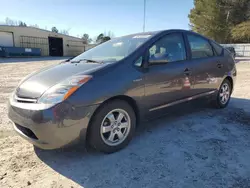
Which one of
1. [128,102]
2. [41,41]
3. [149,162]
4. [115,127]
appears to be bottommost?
[149,162]

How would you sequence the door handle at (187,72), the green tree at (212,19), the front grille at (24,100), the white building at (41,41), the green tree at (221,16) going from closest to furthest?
the front grille at (24,100) → the door handle at (187,72) → the white building at (41,41) → the green tree at (221,16) → the green tree at (212,19)

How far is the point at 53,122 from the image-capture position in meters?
2.22

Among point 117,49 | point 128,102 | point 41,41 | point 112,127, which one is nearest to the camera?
point 112,127

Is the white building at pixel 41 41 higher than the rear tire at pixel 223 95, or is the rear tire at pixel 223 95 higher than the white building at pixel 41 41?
the white building at pixel 41 41

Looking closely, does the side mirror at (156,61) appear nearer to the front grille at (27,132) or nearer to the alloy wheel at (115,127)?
the alloy wheel at (115,127)

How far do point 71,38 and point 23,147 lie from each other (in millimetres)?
37117

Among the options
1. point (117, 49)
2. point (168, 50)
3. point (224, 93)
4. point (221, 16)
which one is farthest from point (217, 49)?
point (221, 16)

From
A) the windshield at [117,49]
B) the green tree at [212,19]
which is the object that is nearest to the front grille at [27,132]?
the windshield at [117,49]

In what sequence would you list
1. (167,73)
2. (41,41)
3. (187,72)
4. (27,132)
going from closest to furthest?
1. (27,132)
2. (167,73)
3. (187,72)
4. (41,41)

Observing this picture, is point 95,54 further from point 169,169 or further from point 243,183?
point 243,183

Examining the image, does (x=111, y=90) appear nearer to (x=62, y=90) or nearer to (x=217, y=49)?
(x=62, y=90)

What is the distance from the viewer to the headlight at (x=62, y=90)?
226 centimetres

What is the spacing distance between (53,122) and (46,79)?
663mm

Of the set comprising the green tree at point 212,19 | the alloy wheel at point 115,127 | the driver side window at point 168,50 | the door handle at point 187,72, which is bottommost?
the alloy wheel at point 115,127
